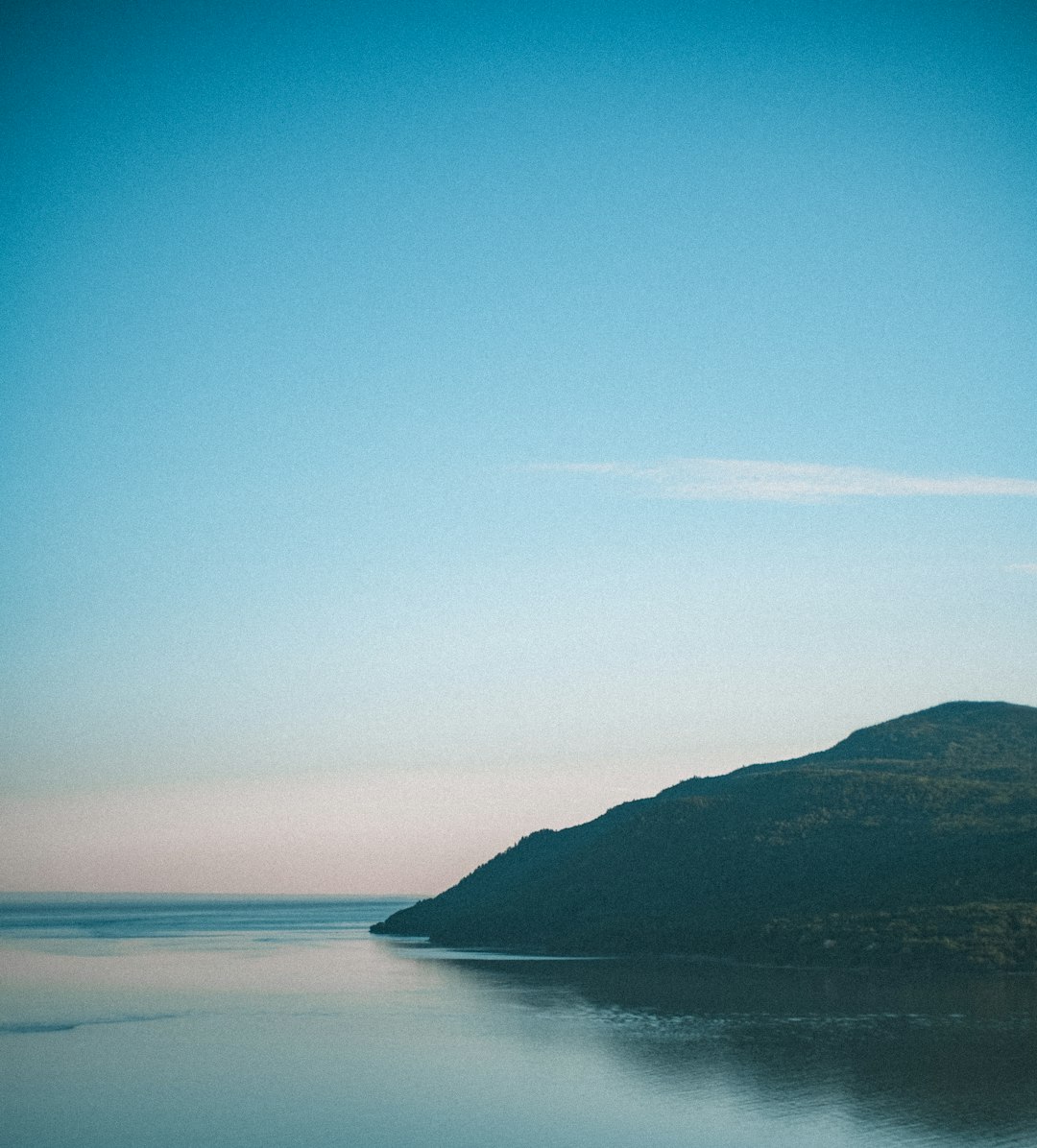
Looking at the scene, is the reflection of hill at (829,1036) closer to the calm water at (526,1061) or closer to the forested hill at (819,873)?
the calm water at (526,1061)

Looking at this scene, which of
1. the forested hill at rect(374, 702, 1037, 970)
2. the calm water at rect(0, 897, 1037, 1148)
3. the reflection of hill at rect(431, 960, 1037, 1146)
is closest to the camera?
the calm water at rect(0, 897, 1037, 1148)

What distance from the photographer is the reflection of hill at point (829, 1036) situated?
34.0 m

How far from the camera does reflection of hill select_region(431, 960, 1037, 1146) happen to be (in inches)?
1337

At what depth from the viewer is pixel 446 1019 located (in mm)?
53844

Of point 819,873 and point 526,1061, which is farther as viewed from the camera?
point 819,873

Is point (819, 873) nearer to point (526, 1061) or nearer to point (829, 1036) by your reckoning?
point (829, 1036)

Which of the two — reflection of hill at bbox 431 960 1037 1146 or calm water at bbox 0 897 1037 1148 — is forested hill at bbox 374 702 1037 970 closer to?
reflection of hill at bbox 431 960 1037 1146

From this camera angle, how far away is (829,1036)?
45.4 metres

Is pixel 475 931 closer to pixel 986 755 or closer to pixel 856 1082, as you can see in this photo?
pixel 986 755

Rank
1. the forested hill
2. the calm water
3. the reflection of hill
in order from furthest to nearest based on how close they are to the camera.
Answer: the forested hill < the reflection of hill < the calm water

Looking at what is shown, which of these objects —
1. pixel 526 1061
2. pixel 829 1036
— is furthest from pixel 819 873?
pixel 526 1061

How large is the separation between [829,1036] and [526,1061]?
1109 centimetres

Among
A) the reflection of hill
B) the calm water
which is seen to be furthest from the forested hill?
the calm water

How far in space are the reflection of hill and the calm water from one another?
0.15 m
